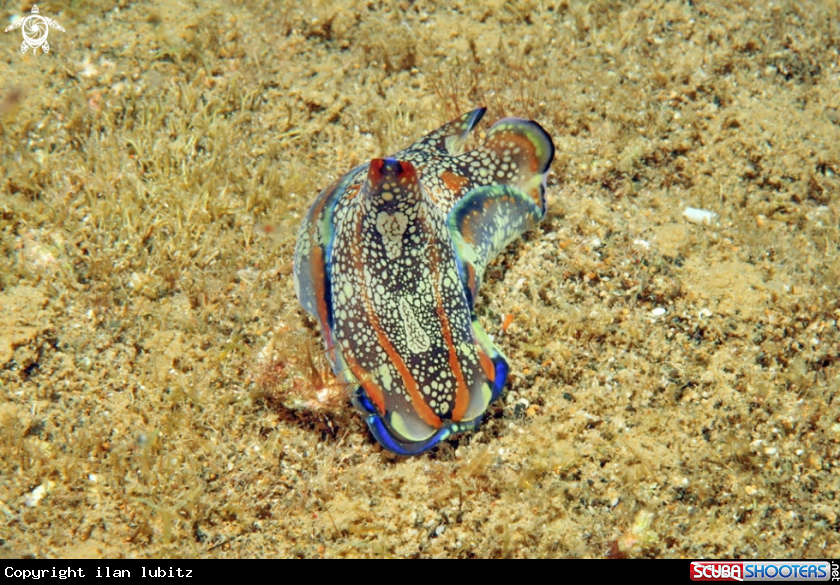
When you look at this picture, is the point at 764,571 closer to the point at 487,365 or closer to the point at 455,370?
the point at 487,365

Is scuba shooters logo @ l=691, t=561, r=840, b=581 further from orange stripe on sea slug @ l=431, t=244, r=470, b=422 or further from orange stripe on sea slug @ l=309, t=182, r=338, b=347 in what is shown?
orange stripe on sea slug @ l=309, t=182, r=338, b=347

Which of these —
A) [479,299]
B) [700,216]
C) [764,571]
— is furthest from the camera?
[700,216]

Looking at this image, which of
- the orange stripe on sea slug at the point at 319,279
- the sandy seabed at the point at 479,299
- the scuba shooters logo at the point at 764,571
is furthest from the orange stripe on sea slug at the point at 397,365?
the scuba shooters logo at the point at 764,571

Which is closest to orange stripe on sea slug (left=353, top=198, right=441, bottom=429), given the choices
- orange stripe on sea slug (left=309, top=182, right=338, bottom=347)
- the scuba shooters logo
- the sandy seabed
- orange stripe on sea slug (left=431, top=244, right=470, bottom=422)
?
orange stripe on sea slug (left=431, top=244, right=470, bottom=422)

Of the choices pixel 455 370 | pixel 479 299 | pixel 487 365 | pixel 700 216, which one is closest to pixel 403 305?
pixel 455 370

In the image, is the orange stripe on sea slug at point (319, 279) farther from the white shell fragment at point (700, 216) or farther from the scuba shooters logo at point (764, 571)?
the white shell fragment at point (700, 216)

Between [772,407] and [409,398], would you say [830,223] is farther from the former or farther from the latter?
[409,398]
